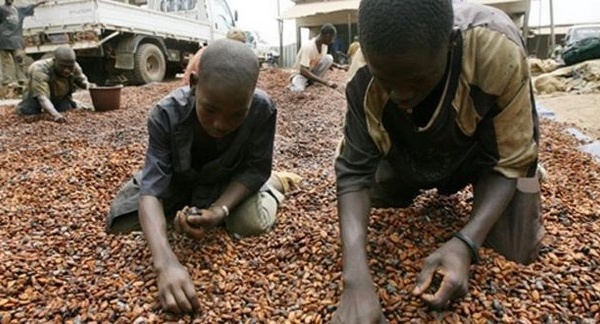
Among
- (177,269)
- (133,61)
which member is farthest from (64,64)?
(177,269)

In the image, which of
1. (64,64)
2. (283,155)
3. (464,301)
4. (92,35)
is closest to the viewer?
(464,301)

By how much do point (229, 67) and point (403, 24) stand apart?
0.76 m

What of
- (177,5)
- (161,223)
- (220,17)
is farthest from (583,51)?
(161,223)

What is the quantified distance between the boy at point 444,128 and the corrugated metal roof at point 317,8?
16.2m

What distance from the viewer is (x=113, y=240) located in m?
2.10

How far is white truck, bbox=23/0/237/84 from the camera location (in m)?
8.71

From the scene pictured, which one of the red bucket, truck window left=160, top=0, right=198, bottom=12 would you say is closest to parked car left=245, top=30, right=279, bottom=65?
truck window left=160, top=0, right=198, bottom=12

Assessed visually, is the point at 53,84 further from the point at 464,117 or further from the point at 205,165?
the point at 464,117

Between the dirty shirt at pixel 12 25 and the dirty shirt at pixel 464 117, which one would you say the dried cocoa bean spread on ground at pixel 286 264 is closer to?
the dirty shirt at pixel 464 117

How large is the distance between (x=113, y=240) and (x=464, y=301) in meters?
1.44

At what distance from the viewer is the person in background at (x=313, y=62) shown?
26.9 feet

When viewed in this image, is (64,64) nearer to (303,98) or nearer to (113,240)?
(303,98)

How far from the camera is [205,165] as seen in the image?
2125mm

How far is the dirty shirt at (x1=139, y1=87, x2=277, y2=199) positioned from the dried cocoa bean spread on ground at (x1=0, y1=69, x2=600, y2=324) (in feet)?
0.82
